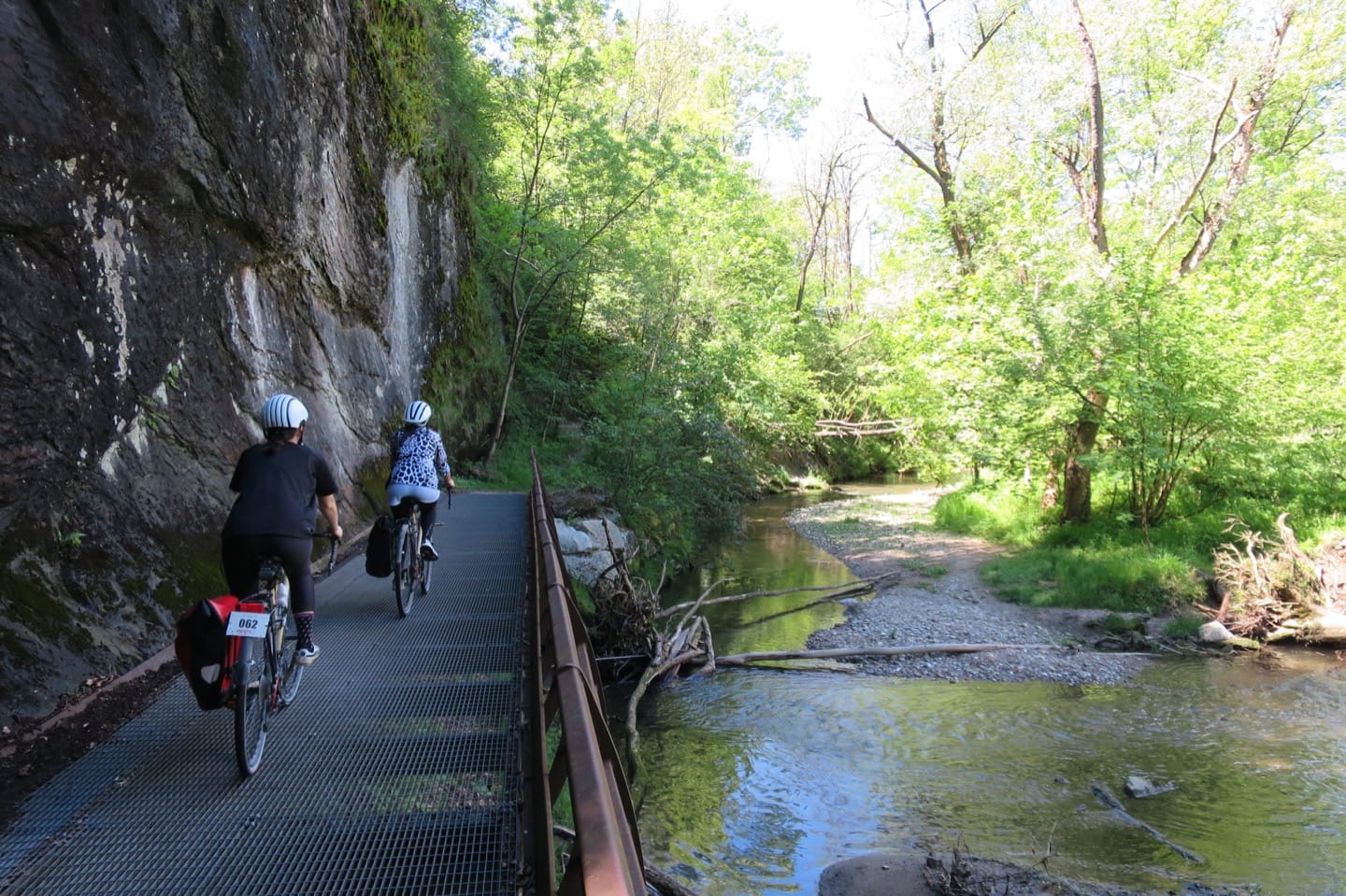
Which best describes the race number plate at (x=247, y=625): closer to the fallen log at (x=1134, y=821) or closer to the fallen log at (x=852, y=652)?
the fallen log at (x=1134, y=821)

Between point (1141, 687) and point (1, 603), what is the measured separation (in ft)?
44.9

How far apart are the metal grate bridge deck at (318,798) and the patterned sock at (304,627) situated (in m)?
0.50

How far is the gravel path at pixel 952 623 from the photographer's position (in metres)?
12.9

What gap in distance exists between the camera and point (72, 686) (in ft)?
16.8

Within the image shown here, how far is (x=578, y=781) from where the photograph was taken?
92.3 inches

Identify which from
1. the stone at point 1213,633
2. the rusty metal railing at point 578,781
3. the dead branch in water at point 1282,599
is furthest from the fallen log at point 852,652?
the rusty metal railing at point 578,781

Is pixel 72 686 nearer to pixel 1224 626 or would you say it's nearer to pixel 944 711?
pixel 944 711

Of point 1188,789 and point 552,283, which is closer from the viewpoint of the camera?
point 1188,789

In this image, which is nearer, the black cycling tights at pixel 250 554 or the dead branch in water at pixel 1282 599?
the black cycling tights at pixel 250 554

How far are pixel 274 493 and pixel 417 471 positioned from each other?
9.99ft

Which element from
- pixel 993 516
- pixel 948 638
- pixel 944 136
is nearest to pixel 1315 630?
pixel 948 638

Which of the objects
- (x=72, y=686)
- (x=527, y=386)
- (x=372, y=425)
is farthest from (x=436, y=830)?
(x=527, y=386)

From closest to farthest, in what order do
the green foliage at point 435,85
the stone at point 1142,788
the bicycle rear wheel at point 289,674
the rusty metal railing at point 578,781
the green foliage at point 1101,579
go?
1. the rusty metal railing at point 578,781
2. the bicycle rear wheel at point 289,674
3. the stone at point 1142,788
4. the green foliage at point 435,85
5. the green foliage at point 1101,579

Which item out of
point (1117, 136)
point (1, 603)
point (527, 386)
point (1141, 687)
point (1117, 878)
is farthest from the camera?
point (527, 386)
